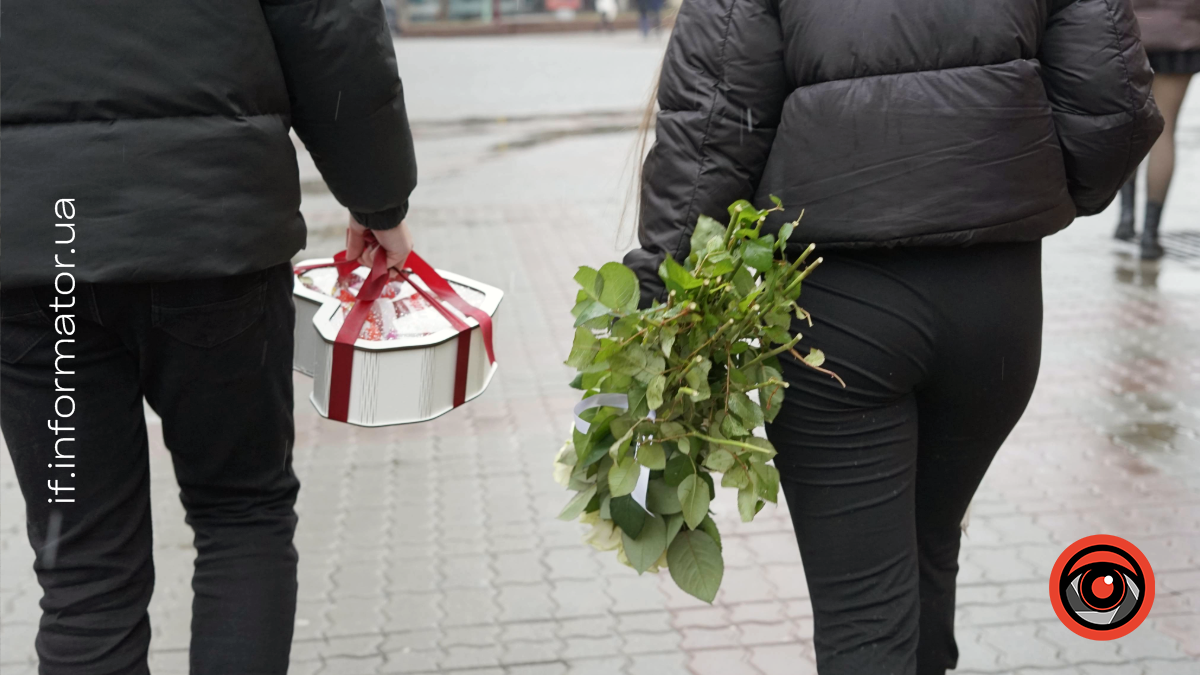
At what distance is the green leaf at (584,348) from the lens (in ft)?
6.53

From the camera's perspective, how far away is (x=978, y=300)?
2043mm

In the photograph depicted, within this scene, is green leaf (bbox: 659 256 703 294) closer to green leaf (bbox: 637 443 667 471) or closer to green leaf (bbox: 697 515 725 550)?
green leaf (bbox: 637 443 667 471)

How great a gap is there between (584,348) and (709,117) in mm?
428

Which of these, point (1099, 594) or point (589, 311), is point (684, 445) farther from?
point (1099, 594)

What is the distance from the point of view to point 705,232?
2.02 metres

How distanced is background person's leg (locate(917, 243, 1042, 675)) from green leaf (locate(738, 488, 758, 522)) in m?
0.35

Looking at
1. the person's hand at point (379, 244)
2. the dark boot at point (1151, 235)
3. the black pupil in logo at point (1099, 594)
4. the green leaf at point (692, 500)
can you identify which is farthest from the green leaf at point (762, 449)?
the dark boot at point (1151, 235)

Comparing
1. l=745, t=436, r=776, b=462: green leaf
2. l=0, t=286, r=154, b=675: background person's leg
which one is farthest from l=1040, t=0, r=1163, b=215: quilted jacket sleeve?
l=0, t=286, r=154, b=675: background person's leg

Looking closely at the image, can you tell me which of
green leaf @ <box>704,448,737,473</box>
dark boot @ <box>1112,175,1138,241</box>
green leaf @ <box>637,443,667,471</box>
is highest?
green leaf @ <box>704,448,737,473</box>

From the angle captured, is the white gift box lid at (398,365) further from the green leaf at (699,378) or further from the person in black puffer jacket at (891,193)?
the green leaf at (699,378)

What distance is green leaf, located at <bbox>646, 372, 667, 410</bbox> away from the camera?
1.92 m

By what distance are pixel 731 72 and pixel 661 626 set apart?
69.9 inches

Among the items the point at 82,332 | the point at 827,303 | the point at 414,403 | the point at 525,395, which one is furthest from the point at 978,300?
the point at 525,395

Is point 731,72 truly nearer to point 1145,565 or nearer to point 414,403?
point 414,403
